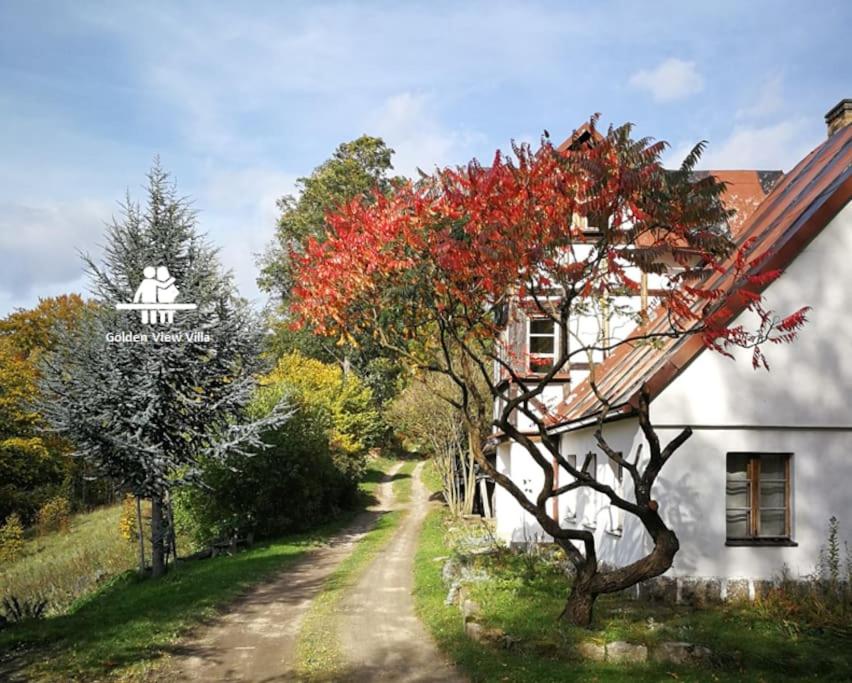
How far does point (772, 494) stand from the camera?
12.0 metres

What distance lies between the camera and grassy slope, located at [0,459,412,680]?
952cm

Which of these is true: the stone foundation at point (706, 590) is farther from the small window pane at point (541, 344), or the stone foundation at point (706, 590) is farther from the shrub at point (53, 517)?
the shrub at point (53, 517)

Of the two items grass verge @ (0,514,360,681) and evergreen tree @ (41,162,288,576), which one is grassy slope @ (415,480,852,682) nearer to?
grass verge @ (0,514,360,681)

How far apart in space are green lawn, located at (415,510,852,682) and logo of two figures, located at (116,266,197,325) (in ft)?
30.8

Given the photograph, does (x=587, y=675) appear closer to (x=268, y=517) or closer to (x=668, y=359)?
(x=668, y=359)

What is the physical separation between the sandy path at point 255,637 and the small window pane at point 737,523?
665cm

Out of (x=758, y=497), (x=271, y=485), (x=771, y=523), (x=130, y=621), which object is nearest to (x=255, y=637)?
(x=130, y=621)

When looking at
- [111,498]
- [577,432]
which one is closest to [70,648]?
[577,432]

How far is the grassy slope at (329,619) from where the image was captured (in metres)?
9.51

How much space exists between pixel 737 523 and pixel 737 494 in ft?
1.43

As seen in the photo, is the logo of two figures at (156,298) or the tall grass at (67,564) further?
the tall grass at (67,564)

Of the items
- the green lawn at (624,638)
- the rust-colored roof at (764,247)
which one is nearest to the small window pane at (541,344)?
the rust-colored roof at (764,247)

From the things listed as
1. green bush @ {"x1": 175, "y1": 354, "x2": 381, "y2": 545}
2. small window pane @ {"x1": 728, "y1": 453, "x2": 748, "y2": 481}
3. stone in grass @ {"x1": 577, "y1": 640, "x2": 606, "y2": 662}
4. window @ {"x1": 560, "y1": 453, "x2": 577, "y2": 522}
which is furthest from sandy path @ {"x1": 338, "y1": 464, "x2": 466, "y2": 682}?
green bush @ {"x1": 175, "y1": 354, "x2": 381, "y2": 545}

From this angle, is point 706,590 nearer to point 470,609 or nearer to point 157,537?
point 470,609
